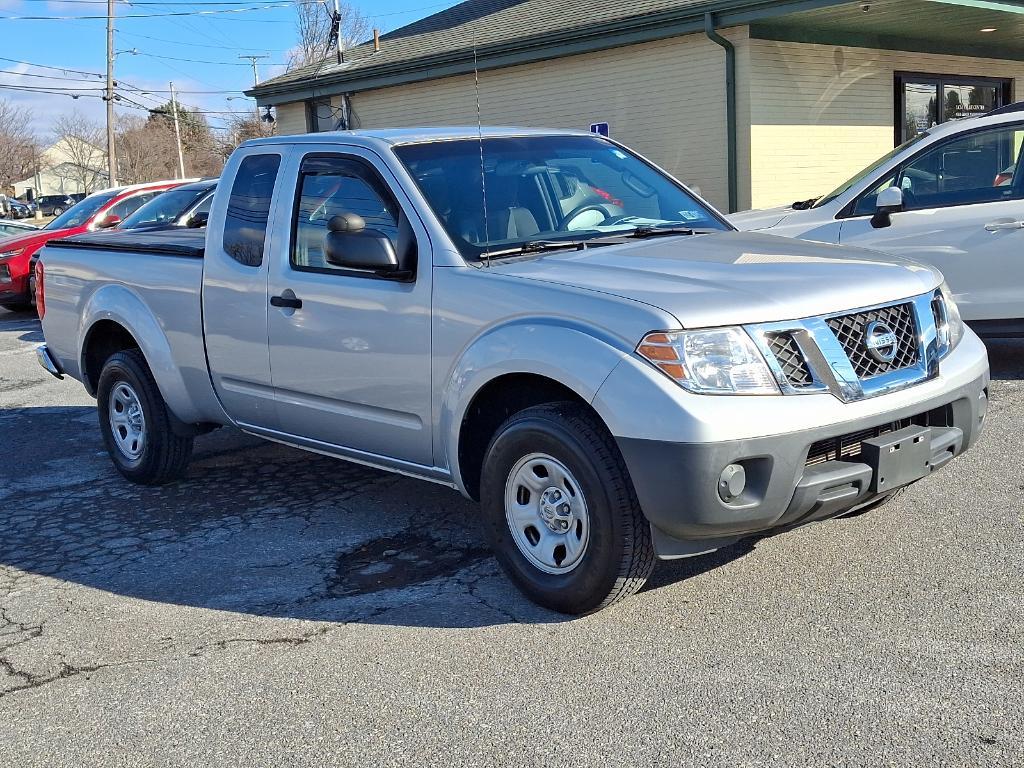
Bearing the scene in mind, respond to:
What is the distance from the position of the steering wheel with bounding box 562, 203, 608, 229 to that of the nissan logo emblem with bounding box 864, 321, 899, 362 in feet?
4.88

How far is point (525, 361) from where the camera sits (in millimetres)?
4195

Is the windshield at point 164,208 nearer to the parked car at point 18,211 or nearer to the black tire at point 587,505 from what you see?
the black tire at point 587,505

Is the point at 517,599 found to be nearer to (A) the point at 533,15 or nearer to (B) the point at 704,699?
(B) the point at 704,699

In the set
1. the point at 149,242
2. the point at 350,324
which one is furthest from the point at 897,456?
the point at 149,242

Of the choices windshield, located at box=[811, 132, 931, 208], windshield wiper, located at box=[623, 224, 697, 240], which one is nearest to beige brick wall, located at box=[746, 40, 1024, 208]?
windshield, located at box=[811, 132, 931, 208]

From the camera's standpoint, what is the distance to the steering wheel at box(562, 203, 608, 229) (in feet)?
16.8

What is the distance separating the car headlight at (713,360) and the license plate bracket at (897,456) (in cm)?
46

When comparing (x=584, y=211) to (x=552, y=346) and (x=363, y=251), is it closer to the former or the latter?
(x=363, y=251)

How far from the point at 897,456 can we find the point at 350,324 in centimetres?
231

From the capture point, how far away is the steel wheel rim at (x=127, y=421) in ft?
21.3

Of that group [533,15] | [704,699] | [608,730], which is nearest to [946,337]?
[704,699]

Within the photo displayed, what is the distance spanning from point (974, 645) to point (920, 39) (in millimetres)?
15490

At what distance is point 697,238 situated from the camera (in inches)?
198

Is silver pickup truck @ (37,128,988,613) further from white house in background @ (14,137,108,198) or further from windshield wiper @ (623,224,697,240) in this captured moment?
white house in background @ (14,137,108,198)
